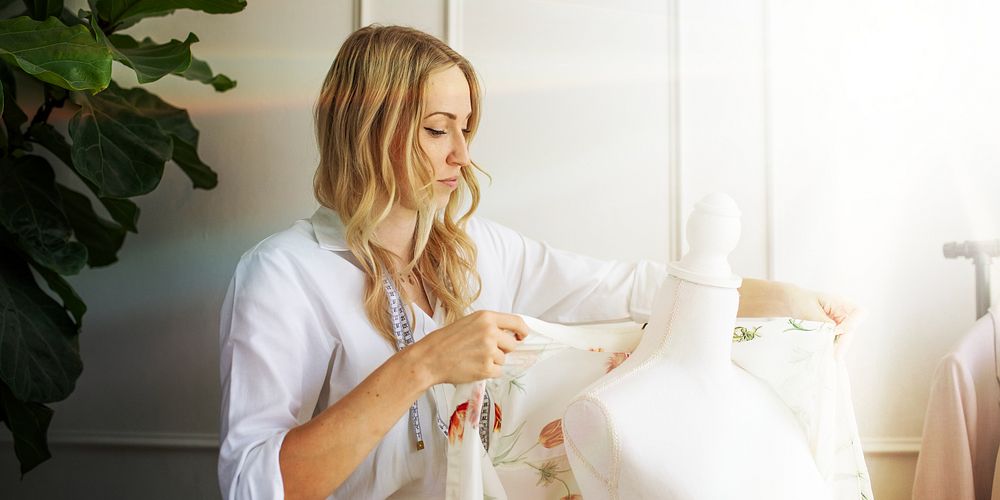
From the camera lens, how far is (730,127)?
172 centimetres

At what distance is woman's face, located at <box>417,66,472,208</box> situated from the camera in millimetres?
1266

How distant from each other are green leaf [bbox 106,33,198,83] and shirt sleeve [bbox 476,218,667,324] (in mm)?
646

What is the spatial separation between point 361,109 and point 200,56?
789 millimetres

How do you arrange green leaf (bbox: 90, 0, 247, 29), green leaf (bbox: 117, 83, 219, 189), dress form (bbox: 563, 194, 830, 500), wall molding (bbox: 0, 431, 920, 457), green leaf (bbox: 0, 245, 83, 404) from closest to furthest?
dress form (bbox: 563, 194, 830, 500) → green leaf (bbox: 0, 245, 83, 404) → green leaf (bbox: 90, 0, 247, 29) → green leaf (bbox: 117, 83, 219, 189) → wall molding (bbox: 0, 431, 920, 457)

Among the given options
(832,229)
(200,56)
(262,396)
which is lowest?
(262,396)

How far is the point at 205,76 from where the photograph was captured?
1633 mm

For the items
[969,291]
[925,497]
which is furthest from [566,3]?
[925,497]

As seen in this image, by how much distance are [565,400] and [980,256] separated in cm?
95

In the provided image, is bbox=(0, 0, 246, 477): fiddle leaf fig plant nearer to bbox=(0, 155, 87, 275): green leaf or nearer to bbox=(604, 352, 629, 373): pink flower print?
bbox=(0, 155, 87, 275): green leaf

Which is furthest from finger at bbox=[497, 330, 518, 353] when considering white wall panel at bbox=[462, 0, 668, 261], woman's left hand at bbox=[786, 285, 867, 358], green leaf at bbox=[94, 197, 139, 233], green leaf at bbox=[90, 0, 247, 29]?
green leaf at bbox=[94, 197, 139, 233]

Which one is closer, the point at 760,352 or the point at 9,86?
the point at 760,352

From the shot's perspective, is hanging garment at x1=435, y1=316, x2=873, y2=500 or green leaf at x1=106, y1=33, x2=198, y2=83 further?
green leaf at x1=106, y1=33, x2=198, y2=83

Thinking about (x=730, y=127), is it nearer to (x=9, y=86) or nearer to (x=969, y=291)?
(x=969, y=291)

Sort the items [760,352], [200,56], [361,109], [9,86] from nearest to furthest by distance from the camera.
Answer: [760,352] → [361,109] → [9,86] → [200,56]
